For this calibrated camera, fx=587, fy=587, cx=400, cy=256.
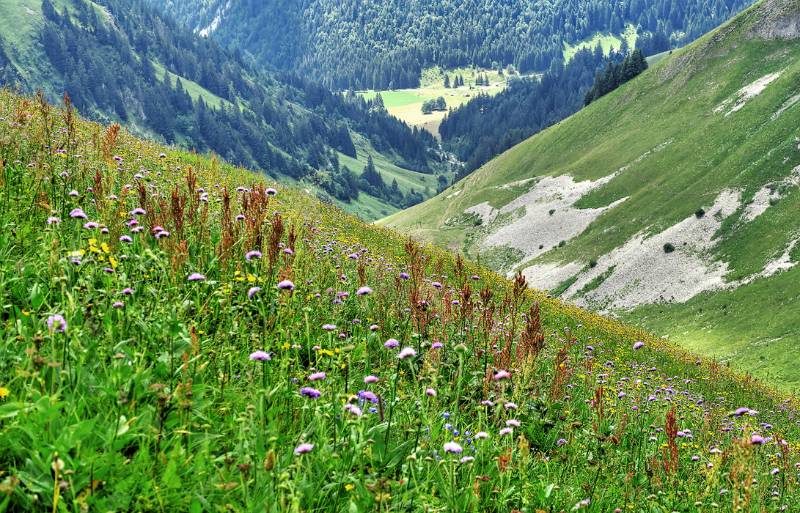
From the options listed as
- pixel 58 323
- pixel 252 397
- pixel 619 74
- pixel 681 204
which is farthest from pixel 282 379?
pixel 619 74

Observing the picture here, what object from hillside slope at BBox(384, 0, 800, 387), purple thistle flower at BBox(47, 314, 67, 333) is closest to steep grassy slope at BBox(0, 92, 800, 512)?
purple thistle flower at BBox(47, 314, 67, 333)

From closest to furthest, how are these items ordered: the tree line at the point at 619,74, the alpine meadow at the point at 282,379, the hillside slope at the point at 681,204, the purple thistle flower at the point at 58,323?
the purple thistle flower at the point at 58,323, the alpine meadow at the point at 282,379, the hillside slope at the point at 681,204, the tree line at the point at 619,74

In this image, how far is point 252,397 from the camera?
4168mm

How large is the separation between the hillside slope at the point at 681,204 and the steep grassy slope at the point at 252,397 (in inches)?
1601

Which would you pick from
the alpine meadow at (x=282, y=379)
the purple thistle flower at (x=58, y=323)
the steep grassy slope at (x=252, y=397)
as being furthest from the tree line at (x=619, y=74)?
the purple thistle flower at (x=58, y=323)

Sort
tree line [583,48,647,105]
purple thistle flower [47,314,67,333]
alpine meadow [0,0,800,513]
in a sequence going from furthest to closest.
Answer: tree line [583,48,647,105]
alpine meadow [0,0,800,513]
purple thistle flower [47,314,67,333]

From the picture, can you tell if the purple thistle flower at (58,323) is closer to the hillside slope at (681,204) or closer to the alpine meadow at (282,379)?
the alpine meadow at (282,379)

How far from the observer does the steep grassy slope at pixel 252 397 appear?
3.44 meters

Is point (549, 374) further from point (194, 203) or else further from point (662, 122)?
point (662, 122)

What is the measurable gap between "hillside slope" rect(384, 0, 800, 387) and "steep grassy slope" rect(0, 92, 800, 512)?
40658 millimetres

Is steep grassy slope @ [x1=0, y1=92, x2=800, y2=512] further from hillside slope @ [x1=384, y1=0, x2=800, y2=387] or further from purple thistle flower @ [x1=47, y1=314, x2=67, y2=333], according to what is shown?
hillside slope @ [x1=384, y1=0, x2=800, y2=387]

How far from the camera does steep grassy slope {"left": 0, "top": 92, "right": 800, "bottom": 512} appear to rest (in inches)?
136

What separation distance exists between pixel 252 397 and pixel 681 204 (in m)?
88.6

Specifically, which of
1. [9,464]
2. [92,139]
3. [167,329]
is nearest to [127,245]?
[167,329]
